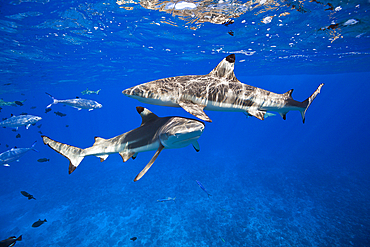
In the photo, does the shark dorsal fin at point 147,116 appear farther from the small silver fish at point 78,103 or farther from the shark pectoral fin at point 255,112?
the small silver fish at point 78,103

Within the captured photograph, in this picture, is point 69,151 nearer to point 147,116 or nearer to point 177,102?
point 147,116

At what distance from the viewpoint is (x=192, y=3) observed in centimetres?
977

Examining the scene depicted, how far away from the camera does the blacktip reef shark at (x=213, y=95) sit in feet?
10.7

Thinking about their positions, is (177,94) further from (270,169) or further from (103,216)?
(270,169)

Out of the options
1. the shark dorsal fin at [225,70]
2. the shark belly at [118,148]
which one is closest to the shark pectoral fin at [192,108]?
the shark belly at [118,148]

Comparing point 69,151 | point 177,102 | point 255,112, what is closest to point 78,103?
point 69,151

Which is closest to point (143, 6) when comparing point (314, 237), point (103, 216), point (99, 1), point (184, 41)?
point (99, 1)

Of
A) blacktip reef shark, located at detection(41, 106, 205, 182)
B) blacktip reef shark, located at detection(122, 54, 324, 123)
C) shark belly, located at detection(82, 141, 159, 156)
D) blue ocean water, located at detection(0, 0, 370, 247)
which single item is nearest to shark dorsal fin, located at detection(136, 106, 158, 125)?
blacktip reef shark, located at detection(41, 106, 205, 182)

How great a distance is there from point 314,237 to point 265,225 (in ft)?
10.7

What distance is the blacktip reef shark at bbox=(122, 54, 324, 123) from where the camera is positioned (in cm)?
325

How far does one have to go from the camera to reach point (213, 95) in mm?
3410

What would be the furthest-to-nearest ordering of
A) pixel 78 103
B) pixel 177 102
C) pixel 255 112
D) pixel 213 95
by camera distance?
pixel 78 103 < pixel 255 112 < pixel 213 95 < pixel 177 102

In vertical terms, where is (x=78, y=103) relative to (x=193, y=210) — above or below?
above

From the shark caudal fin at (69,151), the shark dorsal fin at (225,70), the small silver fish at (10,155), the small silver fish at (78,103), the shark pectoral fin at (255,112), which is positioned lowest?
the small silver fish at (10,155)
